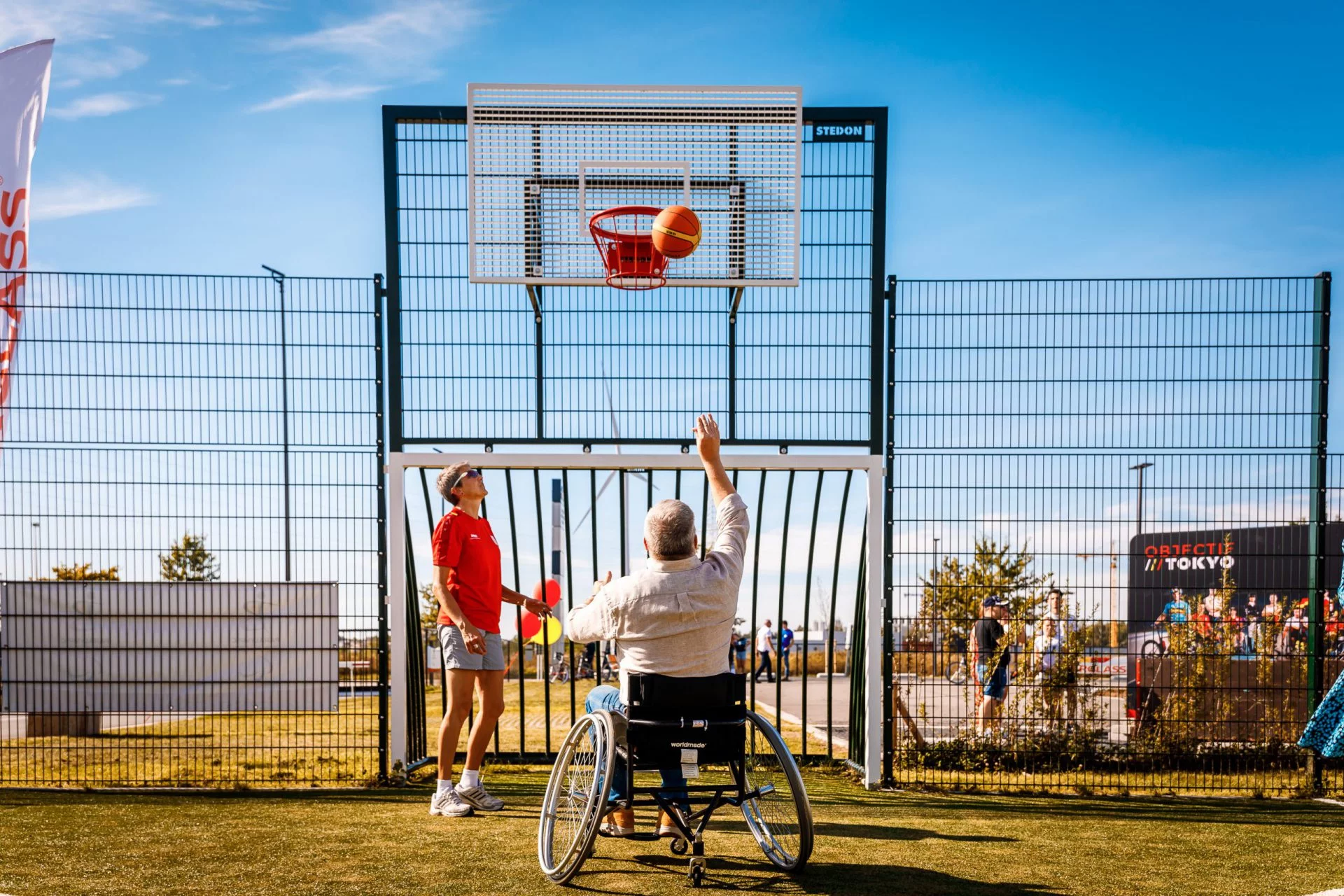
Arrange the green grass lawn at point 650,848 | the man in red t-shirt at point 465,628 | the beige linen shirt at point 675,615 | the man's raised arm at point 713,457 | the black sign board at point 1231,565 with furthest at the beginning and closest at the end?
the black sign board at point 1231,565, the man in red t-shirt at point 465,628, the man's raised arm at point 713,457, the green grass lawn at point 650,848, the beige linen shirt at point 675,615

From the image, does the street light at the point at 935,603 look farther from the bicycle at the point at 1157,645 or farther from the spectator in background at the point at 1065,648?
the bicycle at the point at 1157,645

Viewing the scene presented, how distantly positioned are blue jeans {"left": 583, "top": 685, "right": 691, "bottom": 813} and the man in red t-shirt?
2.82 feet

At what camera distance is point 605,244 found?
259 inches

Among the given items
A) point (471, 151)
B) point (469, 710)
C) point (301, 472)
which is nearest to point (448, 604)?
point (469, 710)

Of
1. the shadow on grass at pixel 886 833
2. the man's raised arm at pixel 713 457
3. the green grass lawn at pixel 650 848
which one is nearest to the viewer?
the green grass lawn at pixel 650 848

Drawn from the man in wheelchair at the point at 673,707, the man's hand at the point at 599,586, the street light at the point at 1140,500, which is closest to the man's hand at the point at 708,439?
the man in wheelchair at the point at 673,707

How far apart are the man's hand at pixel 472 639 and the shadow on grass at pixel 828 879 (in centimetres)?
130

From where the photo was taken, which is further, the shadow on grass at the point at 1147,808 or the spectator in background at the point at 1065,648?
the spectator in background at the point at 1065,648

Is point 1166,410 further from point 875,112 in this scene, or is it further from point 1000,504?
point 875,112

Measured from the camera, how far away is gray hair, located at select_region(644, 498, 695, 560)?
4.04 meters

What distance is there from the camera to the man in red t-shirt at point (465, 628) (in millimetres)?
5492

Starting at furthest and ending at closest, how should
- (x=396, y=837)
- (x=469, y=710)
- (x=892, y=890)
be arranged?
(x=469, y=710) < (x=396, y=837) < (x=892, y=890)

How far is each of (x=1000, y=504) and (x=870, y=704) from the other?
1.43 m

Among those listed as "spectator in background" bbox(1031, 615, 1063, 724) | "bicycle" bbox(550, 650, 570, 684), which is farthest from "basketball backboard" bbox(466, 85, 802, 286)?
"bicycle" bbox(550, 650, 570, 684)
